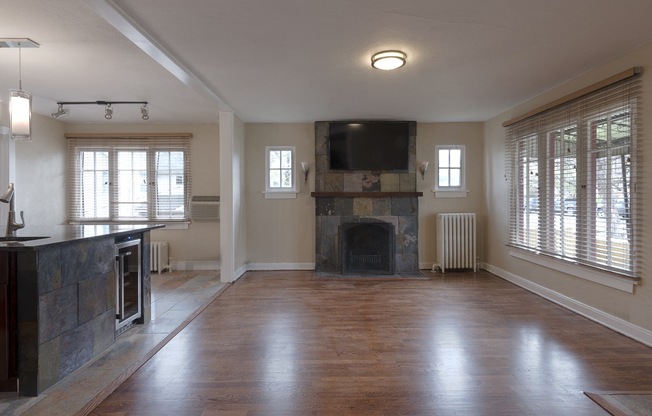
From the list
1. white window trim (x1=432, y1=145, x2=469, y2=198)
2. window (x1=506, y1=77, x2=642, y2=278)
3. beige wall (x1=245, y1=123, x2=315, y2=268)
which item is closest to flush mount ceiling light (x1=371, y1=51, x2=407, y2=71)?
window (x1=506, y1=77, x2=642, y2=278)

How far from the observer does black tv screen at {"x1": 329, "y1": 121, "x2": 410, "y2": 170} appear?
5.58 meters

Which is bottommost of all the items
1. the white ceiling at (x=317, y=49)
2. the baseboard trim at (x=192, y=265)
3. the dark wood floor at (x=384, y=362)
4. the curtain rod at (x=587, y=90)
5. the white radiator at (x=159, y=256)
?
the dark wood floor at (x=384, y=362)

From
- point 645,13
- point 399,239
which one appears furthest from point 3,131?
point 645,13

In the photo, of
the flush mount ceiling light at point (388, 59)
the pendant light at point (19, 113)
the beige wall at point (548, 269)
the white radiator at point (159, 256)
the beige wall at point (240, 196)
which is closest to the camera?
the pendant light at point (19, 113)

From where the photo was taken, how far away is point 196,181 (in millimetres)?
5852

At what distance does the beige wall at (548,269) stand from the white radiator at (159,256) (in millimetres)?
5520

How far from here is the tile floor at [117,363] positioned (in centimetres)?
195

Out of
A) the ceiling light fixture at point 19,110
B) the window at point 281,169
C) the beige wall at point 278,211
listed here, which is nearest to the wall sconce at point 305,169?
the beige wall at point 278,211

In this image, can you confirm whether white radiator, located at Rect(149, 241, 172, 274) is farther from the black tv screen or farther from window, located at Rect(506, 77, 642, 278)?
window, located at Rect(506, 77, 642, 278)

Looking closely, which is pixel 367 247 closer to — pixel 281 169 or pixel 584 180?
pixel 281 169

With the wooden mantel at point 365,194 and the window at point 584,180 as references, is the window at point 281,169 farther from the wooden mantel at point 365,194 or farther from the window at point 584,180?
the window at point 584,180

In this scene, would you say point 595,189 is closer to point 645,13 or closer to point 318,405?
point 645,13

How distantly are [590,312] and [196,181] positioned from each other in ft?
18.9

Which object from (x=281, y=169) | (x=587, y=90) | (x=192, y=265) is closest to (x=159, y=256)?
(x=192, y=265)
